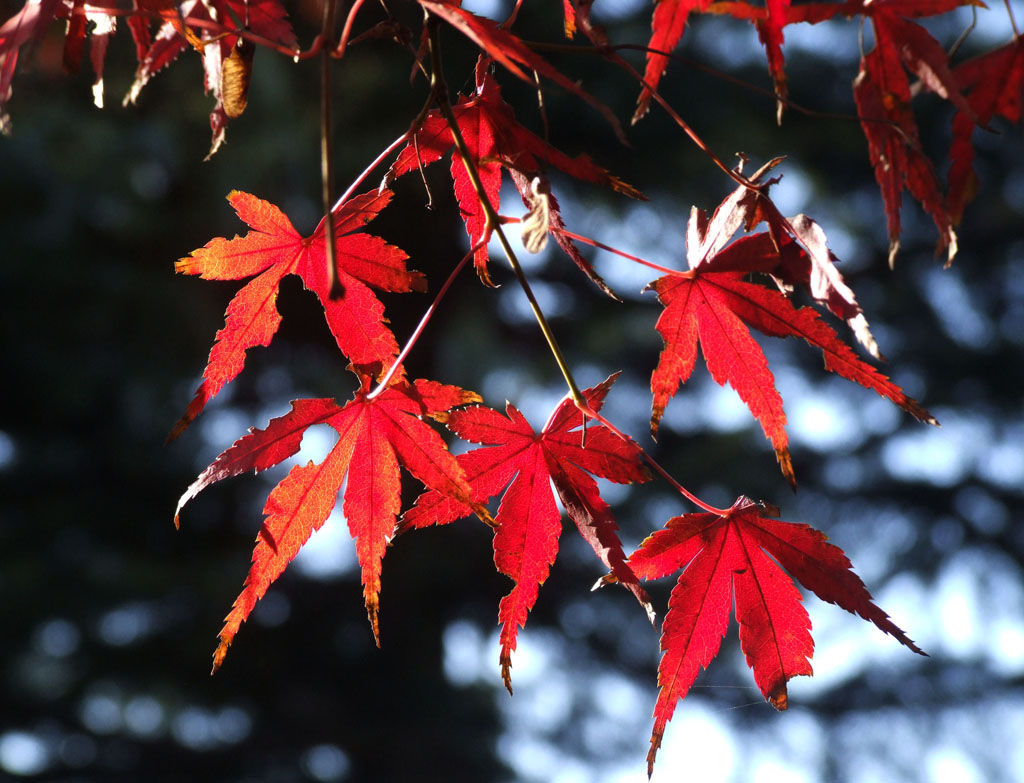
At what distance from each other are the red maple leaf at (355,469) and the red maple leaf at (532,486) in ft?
0.06

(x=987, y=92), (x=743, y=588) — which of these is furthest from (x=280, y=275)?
(x=987, y=92)

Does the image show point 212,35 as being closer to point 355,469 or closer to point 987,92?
point 355,469

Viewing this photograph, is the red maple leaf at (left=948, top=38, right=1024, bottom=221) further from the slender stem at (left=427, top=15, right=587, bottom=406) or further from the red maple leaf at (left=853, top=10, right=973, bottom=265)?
the slender stem at (left=427, top=15, right=587, bottom=406)

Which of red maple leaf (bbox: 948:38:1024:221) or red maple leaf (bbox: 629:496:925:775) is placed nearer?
red maple leaf (bbox: 629:496:925:775)

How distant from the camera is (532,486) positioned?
1.80ft

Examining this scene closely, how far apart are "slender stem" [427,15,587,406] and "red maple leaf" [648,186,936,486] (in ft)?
0.25

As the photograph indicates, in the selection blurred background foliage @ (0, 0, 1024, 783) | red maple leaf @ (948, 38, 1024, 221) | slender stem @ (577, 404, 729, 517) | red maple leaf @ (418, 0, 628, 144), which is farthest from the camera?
blurred background foliage @ (0, 0, 1024, 783)

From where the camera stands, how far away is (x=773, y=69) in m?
0.54

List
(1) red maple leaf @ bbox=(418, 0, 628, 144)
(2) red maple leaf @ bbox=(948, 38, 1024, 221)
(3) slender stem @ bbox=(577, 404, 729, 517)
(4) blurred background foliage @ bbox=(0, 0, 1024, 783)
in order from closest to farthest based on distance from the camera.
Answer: (1) red maple leaf @ bbox=(418, 0, 628, 144) → (3) slender stem @ bbox=(577, 404, 729, 517) → (2) red maple leaf @ bbox=(948, 38, 1024, 221) → (4) blurred background foliage @ bbox=(0, 0, 1024, 783)

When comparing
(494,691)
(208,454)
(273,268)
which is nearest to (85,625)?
(208,454)

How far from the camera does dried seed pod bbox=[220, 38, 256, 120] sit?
1.58ft

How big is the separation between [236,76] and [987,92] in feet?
1.88

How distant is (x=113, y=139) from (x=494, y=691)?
2478 mm

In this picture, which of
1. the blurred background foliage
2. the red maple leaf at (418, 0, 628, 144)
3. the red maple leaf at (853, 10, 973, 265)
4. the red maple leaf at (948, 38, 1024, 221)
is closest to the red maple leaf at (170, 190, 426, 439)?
the red maple leaf at (418, 0, 628, 144)
